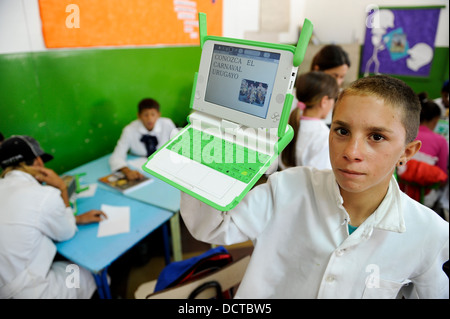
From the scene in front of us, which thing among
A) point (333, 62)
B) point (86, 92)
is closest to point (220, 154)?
point (333, 62)

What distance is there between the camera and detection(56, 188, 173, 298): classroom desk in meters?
1.29

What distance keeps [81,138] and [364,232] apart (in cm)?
212

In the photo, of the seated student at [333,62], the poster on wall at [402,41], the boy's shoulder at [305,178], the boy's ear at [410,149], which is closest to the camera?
the boy's ear at [410,149]

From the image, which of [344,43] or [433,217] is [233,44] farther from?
[344,43]

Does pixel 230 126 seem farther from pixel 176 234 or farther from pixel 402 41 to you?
pixel 402 41

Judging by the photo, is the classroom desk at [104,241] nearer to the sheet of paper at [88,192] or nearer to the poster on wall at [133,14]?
the sheet of paper at [88,192]

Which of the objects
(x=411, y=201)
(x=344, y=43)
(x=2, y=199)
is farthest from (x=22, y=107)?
(x=344, y=43)

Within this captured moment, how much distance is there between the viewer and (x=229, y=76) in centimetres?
59

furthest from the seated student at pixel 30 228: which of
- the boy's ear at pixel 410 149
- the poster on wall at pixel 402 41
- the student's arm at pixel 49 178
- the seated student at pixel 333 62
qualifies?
the poster on wall at pixel 402 41

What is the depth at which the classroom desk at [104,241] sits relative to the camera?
129 centimetres

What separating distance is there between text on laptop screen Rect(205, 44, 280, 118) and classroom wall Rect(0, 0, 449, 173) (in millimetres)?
78

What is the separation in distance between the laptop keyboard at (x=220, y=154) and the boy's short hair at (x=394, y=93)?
10.4 inches

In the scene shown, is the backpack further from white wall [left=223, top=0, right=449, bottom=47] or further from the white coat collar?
white wall [left=223, top=0, right=449, bottom=47]

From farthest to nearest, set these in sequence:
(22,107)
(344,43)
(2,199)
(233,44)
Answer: (344,43)
(22,107)
(2,199)
(233,44)
